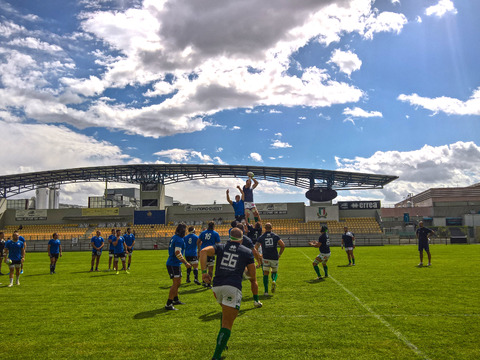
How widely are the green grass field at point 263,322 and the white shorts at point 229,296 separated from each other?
0.85 metres

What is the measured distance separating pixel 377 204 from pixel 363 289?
4670 cm

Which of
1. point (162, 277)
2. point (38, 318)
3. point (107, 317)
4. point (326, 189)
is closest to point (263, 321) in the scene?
point (107, 317)

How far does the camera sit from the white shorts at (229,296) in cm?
533

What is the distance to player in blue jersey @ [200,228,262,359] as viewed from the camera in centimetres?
530

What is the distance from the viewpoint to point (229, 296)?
537 cm

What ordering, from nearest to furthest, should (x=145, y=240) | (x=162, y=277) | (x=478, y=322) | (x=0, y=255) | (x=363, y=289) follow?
1. (x=478, y=322)
2. (x=363, y=289)
3. (x=162, y=277)
4. (x=0, y=255)
5. (x=145, y=240)

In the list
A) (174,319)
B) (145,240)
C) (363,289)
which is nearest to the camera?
(174,319)

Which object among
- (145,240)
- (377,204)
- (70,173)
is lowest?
(145,240)

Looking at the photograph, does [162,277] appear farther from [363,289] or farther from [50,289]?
[363,289]

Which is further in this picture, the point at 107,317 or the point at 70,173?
the point at 70,173

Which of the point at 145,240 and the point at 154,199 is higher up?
the point at 154,199

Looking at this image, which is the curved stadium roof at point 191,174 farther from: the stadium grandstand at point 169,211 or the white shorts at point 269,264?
the white shorts at point 269,264

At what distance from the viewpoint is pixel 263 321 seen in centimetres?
739

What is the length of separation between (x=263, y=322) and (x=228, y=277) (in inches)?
93.8
